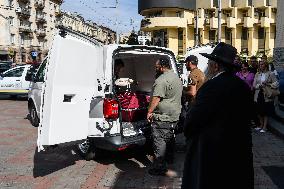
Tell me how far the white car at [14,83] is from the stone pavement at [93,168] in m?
9.10

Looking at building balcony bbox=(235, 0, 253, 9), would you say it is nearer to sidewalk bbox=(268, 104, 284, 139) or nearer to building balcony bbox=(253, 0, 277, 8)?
building balcony bbox=(253, 0, 277, 8)

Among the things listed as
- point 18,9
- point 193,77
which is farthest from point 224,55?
point 18,9

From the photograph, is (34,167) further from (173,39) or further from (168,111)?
(173,39)

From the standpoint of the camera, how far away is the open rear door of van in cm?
551

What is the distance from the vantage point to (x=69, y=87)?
5820mm

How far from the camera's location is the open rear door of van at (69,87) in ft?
18.1

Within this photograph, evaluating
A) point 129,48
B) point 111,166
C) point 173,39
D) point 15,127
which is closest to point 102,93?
point 129,48

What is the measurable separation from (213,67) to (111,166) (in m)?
4.11

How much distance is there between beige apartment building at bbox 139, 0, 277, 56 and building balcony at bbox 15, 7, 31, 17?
70.3 feet

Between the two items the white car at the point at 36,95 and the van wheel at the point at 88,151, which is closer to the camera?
the van wheel at the point at 88,151

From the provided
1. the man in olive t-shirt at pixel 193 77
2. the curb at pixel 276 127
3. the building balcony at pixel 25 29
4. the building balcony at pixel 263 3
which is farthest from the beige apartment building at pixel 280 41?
the building balcony at pixel 25 29

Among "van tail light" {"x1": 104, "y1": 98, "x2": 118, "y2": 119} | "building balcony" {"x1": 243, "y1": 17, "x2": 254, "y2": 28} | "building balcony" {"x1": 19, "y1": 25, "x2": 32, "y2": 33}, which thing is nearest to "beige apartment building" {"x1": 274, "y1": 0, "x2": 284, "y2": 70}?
"van tail light" {"x1": 104, "y1": 98, "x2": 118, "y2": 119}

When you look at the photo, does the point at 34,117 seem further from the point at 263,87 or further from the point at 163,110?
the point at 163,110

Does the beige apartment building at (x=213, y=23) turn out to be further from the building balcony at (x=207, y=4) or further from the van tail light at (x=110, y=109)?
the van tail light at (x=110, y=109)
